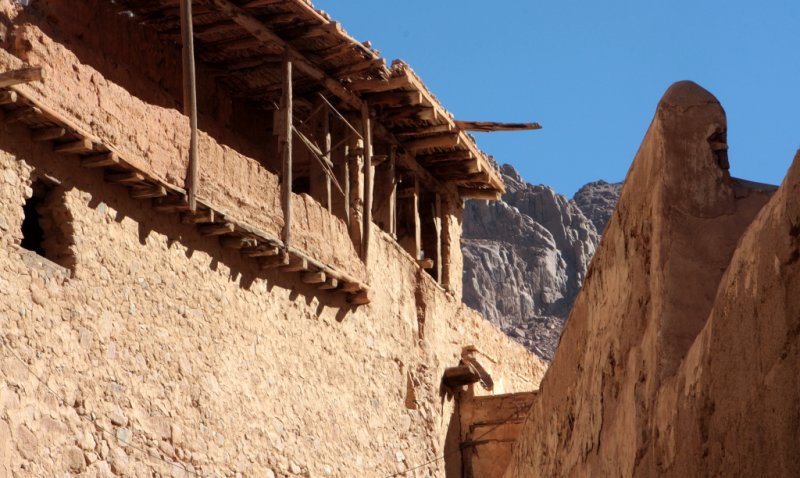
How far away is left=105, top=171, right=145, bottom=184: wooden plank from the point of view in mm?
11070

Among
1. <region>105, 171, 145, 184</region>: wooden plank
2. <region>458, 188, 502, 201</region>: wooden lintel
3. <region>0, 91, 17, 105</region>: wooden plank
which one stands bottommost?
<region>105, 171, 145, 184</region>: wooden plank

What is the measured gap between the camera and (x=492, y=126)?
1706cm

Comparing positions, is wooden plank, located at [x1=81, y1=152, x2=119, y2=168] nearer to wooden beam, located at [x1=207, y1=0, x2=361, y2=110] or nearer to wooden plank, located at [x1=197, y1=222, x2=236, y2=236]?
wooden plank, located at [x1=197, y1=222, x2=236, y2=236]

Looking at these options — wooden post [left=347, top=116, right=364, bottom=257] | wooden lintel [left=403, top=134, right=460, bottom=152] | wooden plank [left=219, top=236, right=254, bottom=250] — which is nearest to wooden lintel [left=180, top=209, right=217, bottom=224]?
wooden plank [left=219, top=236, right=254, bottom=250]

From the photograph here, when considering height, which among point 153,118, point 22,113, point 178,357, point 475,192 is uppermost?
point 475,192

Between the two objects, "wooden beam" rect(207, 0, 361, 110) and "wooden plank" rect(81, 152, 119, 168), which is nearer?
"wooden plank" rect(81, 152, 119, 168)

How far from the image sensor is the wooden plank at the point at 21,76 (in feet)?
30.4

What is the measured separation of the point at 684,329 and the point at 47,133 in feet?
21.6

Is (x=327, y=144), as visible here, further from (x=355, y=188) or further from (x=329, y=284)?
(x=329, y=284)

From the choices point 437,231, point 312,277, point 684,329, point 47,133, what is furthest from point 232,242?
point 684,329

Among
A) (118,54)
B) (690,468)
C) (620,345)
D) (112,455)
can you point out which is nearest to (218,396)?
(112,455)

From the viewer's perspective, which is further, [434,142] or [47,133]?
[434,142]

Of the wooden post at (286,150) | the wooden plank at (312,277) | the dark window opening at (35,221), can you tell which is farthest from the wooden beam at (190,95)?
the wooden plank at (312,277)

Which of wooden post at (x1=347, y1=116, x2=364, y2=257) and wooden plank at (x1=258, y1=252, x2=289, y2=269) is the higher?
wooden post at (x1=347, y1=116, x2=364, y2=257)
